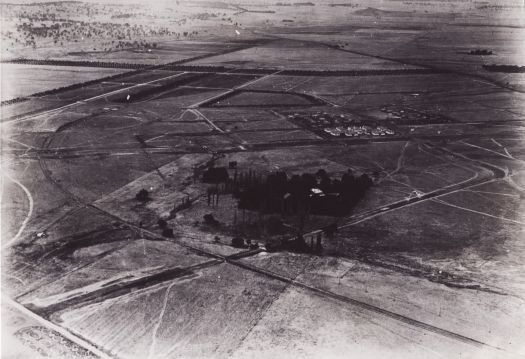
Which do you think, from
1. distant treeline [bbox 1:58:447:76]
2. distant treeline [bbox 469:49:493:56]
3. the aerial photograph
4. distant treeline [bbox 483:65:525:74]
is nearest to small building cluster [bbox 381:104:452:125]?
the aerial photograph

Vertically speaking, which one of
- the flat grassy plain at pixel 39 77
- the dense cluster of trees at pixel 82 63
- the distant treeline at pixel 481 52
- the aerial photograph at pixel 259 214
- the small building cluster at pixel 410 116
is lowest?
the aerial photograph at pixel 259 214

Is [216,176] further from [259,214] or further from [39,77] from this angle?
[39,77]

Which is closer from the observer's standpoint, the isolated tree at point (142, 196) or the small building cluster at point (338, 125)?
the isolated tree at point (142, 196)

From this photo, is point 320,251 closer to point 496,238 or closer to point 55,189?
point 496,238

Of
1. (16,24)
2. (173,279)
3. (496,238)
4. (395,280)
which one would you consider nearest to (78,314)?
(173,279)

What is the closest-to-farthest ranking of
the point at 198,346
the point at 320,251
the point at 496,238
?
the point at 198,346
the point at 320,251
the point at 496,238

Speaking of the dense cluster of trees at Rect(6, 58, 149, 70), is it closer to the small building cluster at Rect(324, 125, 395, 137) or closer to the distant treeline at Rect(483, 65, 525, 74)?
the small building cluster at Rect(324, 125, 395, 137)

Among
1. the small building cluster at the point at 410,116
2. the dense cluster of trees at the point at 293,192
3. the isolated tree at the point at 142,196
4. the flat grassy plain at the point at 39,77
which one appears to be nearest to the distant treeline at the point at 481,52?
the small building cluster at the point at 410,116

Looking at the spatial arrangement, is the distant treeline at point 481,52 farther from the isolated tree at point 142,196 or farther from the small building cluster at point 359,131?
the isolated tree at point 142,196

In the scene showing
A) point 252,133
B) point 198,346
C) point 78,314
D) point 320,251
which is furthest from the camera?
point 252,133
